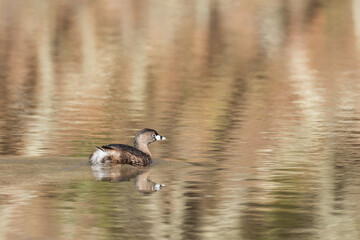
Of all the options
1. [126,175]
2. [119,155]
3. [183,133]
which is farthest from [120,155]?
[183,133]

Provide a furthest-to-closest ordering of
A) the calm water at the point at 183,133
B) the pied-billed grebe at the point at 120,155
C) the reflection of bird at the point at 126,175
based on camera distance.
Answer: the pied-billed grebe at the point at 120,155
the reflection of bird at the point at 126,175
the calm water at the point at 183,133

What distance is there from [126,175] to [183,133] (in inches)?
193

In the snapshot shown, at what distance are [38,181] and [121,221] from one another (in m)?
2.82

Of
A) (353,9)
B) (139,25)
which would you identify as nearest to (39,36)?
(139,25)

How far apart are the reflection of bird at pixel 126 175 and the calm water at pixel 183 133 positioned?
3 centimetres

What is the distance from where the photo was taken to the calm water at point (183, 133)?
45.0 ft

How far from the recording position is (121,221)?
13.5 m

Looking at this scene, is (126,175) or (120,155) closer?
(126,175)

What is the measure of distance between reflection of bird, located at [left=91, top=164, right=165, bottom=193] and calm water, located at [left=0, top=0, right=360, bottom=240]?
0.03 metres

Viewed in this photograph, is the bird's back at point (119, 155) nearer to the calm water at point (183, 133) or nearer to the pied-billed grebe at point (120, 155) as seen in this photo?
the pied-billed grebe at point (120, 155)

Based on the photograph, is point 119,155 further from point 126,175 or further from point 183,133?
point 183,133

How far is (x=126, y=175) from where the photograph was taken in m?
17.0

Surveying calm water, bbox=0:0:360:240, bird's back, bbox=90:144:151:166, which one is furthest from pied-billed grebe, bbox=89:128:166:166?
calm water, bbox=0:0:360:240

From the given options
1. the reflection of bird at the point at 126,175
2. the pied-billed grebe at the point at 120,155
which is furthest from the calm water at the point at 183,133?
the pied-billed grebe at the point at 120,155
